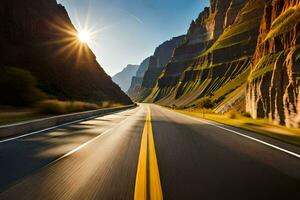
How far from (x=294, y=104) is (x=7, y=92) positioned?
28.1 meters

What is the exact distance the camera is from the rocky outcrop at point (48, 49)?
45.0 meters

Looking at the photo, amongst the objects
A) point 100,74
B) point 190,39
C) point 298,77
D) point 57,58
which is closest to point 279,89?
point 298,77

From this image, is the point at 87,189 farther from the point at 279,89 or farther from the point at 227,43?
the point at 227,43

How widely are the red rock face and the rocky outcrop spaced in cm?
3190

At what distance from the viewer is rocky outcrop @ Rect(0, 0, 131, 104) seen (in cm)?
4497

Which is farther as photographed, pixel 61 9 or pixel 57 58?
pixel 61 9

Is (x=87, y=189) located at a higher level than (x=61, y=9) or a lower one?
lower

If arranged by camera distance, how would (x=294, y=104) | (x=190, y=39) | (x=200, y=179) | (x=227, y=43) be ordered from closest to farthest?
1. (x=200, y=179)
2. (x=294, y=104)
3. (x=227, y=43)
4. (x=190, y=39)

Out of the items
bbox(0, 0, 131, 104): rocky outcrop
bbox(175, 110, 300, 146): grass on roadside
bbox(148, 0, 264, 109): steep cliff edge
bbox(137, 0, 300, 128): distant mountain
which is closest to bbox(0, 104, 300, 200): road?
bbox(175, 110, 300, 146): grass on roadside

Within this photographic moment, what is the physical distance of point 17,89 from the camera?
27.3m

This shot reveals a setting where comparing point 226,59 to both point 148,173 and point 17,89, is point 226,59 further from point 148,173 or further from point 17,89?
point 148,173

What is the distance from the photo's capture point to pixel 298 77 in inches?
710

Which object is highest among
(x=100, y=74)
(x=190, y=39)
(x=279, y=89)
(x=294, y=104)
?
(x=190, y=39)

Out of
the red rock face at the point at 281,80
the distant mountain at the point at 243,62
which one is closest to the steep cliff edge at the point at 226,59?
the distant mountain at the point at 243,62
